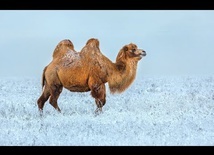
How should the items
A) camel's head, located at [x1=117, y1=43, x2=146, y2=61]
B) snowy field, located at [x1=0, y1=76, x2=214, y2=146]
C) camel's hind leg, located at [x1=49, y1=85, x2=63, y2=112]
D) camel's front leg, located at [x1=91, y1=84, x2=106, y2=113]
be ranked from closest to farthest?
snowy field, located at [x1=0, y1=76, x2=214, y2=146], camel's front leg, located at [x1=91, y1=84, x2=106, y2=113], camel's head, located at [x1=117, y1=43, x2=146, y2=61], camel's hind leg, located at [x1=49, y1=85, x2=63, y2=112]

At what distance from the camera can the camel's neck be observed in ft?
51.6

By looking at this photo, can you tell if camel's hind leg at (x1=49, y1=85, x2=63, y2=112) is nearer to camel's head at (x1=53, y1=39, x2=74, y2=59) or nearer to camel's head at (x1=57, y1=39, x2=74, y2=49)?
camel's head at (x1=53, y1=39, x2=74, y2=59)

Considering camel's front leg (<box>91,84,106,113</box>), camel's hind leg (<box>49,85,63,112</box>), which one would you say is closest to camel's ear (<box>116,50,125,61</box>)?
camel's front leg (<box>91,84,106,113</box>)

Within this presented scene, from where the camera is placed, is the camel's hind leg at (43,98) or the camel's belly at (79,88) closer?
the camel's belly at (79,88)

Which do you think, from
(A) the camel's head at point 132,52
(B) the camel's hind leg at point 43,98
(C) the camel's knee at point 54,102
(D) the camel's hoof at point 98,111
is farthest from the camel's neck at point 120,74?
(B) the camel's hind leg at point 43,98

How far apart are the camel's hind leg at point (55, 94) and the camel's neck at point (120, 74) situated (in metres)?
0.93

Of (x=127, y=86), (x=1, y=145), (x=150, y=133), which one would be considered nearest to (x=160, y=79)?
(x=127, y=86)

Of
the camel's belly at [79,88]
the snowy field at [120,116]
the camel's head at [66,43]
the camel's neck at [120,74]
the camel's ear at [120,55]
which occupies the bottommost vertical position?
the snowy field at [120,116]

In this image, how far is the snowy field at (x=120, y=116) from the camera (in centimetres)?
1465

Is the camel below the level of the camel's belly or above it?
above

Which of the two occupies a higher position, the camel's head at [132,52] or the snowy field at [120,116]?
the camel's head at [132,52]

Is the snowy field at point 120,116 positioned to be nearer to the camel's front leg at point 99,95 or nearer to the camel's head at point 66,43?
the camel's front leg at point 99,95

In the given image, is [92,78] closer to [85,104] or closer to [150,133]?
[85,104]

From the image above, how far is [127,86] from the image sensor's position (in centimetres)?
1591
